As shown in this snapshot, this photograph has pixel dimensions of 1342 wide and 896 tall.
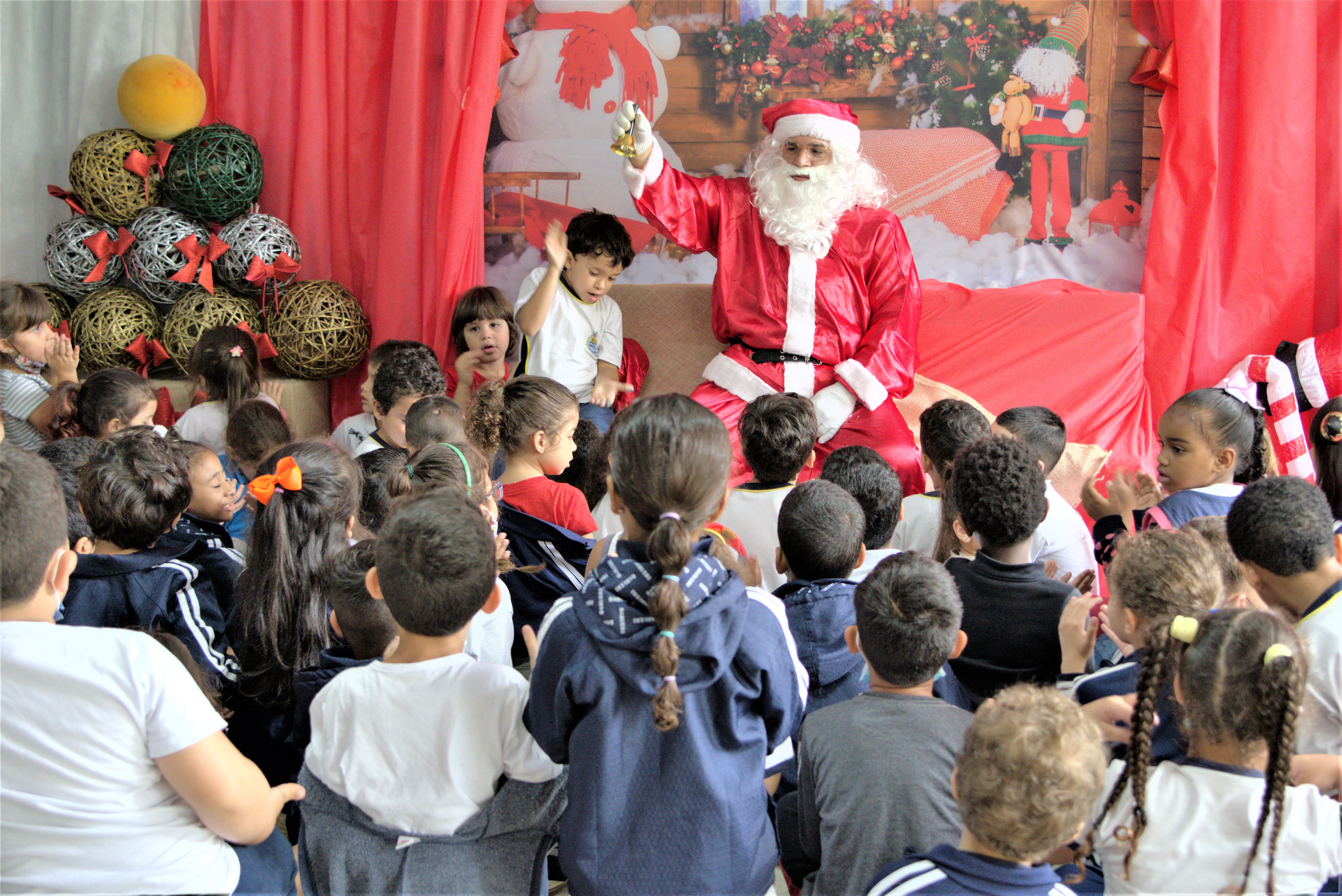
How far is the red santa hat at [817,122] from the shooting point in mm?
3439

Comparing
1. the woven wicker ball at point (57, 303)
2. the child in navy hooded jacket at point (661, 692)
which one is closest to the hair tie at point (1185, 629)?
the child in navy hooded jacket at point (661, 692)

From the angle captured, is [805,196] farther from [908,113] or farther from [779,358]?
[908,113]

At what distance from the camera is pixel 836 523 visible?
166 centimetres

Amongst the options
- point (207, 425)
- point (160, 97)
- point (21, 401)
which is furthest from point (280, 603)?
point (160, 97)

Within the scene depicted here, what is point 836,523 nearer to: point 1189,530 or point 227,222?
point 1189,530

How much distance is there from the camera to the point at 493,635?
1690 mm

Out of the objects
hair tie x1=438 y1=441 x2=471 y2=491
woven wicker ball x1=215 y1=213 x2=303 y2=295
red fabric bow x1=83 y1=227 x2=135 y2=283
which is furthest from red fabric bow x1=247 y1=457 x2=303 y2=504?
red fabric bow x1=83 y1=227 x2=135 y2=283

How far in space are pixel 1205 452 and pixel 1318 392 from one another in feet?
4.63

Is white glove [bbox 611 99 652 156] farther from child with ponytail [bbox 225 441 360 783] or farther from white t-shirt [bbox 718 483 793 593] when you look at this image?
child with ponytail [bbox 225 441 360 783]

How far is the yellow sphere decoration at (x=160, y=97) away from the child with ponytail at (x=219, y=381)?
105 cm

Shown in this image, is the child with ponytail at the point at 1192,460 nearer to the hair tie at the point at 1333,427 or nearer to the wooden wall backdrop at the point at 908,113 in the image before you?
the hair tie at the point at 1333,427

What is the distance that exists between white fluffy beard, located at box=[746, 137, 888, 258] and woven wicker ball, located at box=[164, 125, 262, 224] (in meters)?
1.93

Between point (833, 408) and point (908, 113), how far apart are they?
146 cm

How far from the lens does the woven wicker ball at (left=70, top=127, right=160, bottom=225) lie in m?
3.68
